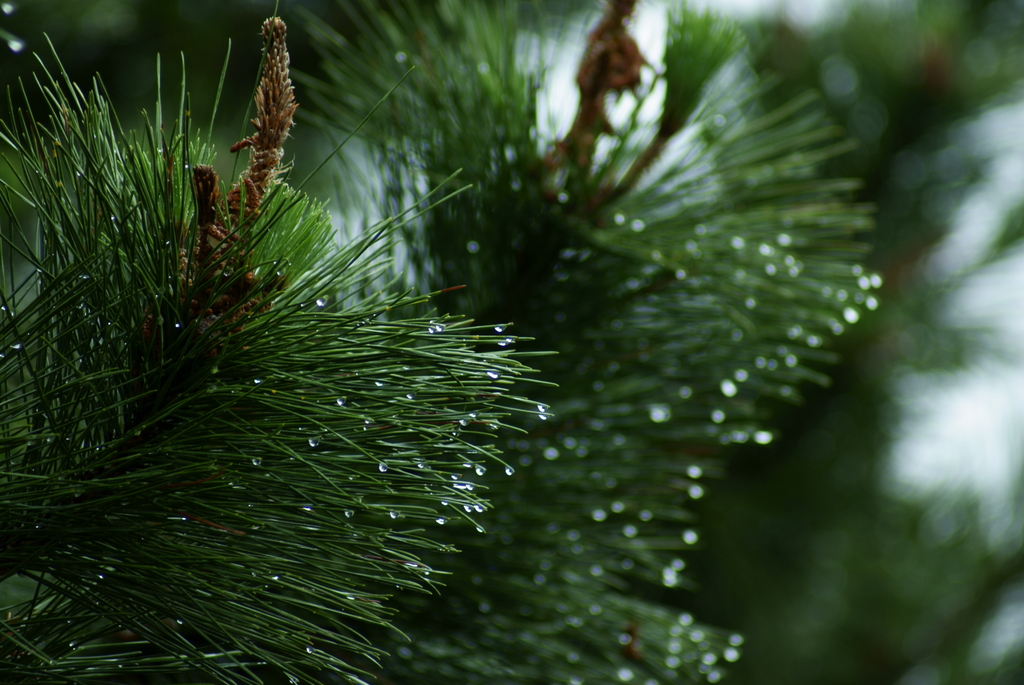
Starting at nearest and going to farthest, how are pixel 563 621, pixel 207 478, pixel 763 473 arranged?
pixel 207 478 < pixel 563 621 < pixel 763 473

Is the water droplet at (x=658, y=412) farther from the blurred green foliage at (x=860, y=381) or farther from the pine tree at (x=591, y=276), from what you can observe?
the blurred green foliage at (x=860, y=381)

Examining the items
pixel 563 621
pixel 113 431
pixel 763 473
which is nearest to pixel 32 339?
pixel 113 431

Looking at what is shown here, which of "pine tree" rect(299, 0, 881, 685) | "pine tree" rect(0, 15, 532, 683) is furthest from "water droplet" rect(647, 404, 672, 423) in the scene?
"pine tree" rect(0, 15, 532, 683)

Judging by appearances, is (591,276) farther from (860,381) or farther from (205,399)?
(860,381)

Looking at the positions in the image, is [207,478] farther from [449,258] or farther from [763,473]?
[763,473]

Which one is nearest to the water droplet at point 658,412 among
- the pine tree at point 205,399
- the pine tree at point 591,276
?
the pine tree at point 591,276

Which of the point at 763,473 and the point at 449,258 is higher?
the point at 449,258

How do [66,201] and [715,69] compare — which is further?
[715,69]
